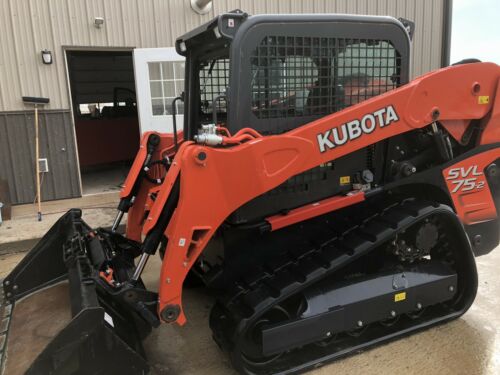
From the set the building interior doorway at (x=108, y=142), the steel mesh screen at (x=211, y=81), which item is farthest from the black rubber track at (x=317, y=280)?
the building interior doorway at (x=108, y=142)

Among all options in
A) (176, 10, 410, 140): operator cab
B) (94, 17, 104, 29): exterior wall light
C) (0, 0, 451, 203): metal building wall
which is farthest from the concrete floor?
(94, 17, 104, 29): exterior wall light

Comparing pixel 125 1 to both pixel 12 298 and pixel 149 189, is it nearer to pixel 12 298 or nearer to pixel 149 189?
pixel 149 189

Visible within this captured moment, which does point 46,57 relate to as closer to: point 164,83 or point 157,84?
point 157,84

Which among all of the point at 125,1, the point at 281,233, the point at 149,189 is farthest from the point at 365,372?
the point at 125,1

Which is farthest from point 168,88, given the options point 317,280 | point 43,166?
point 317,280

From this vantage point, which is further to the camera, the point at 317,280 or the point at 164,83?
the point at 164,83

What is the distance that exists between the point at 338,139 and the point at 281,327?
117cm

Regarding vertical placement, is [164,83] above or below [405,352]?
above

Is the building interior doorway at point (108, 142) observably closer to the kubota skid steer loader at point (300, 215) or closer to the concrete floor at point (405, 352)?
the concrete floor at point (405, 352)

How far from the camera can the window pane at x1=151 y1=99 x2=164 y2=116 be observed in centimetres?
698

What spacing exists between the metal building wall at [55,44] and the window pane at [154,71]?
0.61m

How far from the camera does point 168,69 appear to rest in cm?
694

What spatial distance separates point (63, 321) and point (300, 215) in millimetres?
1711

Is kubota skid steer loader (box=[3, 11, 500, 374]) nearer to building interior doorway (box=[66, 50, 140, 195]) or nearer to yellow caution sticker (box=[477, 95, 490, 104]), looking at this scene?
yellow caution sticker (box=[477, 95, 490, 104])
